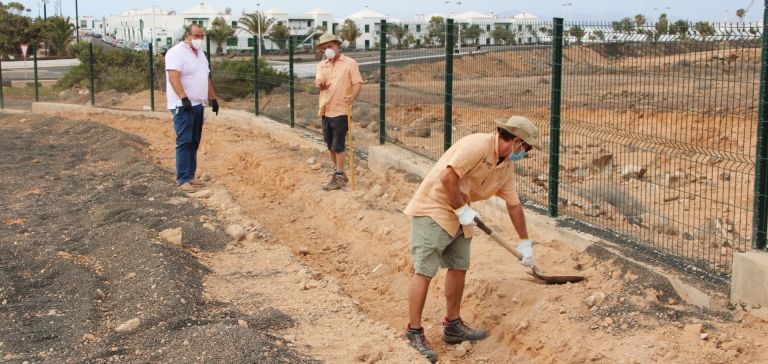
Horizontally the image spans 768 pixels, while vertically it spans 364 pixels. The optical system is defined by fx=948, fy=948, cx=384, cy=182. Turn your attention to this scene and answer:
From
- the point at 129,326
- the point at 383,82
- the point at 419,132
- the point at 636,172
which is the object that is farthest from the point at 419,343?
the point at 419,132

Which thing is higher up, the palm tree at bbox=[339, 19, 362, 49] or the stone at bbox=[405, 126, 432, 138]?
the palm tree at bbox=[339, 19, 362, 49]

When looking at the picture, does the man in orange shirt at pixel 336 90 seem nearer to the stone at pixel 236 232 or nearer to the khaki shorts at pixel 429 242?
the stone at pixel 236 232

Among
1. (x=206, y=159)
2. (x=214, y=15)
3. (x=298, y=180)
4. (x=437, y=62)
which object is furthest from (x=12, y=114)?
(x=214, y=15)

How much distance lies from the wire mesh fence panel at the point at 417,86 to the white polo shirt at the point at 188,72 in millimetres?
2459

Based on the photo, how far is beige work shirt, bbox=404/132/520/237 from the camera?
5.82m

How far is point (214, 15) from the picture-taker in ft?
253

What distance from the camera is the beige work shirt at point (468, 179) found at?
582cm

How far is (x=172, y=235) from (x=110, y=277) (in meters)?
1.19

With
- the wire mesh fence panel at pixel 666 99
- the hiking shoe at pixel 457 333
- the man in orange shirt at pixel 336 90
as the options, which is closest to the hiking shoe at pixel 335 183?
the man in orange shirt at pixel 336 90

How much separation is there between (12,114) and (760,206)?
19332 mm

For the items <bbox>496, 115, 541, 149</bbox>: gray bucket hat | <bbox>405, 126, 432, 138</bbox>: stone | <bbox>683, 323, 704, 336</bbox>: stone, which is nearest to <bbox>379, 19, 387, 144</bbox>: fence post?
<bbox>405, 126, 432, 138</bbox>: stone

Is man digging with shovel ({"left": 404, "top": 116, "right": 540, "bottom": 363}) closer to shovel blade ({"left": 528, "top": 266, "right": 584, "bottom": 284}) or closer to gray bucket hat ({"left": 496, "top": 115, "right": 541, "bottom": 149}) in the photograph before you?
gray bucket hat ({"left": 496, "top": 115, "right": 541, "bottom": 149})

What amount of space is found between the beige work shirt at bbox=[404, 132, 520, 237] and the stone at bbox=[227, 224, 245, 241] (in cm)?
323

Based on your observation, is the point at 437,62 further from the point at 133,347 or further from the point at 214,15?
the point at 214,15
